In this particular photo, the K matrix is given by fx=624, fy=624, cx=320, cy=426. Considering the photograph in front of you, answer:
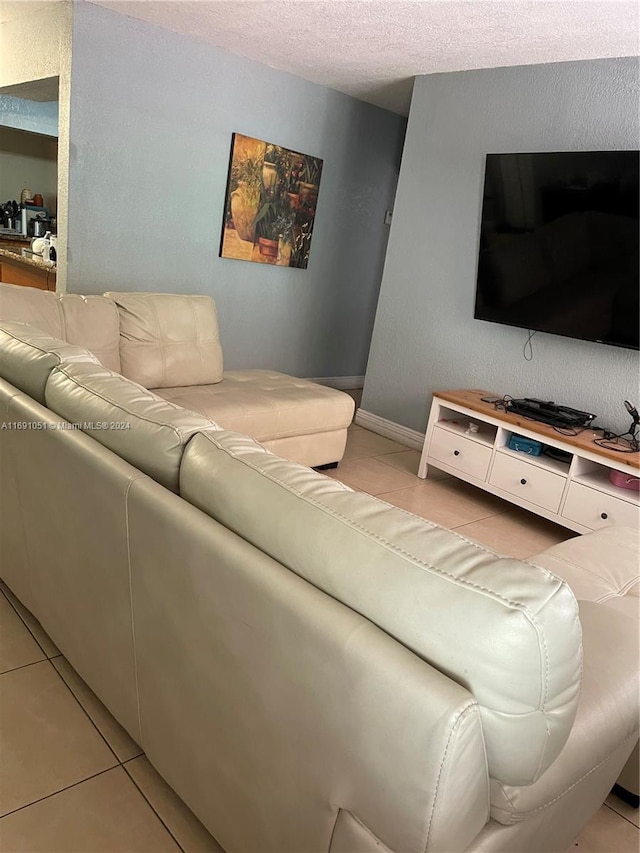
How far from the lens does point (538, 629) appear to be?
819mm

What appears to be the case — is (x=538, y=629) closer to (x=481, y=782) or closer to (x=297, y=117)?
(x=481, y=782)

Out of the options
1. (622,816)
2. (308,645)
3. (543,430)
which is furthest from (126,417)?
(543,430)

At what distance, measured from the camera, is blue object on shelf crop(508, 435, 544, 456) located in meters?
3.24

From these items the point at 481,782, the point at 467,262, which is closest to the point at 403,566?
the point at 481,782

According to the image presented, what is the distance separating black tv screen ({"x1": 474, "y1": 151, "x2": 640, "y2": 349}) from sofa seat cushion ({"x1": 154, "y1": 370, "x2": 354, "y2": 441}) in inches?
44.3

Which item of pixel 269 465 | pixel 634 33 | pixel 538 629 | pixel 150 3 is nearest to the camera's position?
pixel 538 629

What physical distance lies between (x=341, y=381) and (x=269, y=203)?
175cm

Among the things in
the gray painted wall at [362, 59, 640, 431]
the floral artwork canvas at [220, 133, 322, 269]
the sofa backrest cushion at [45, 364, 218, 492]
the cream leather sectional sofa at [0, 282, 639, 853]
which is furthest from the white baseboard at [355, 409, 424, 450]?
the sofa backrest cushion at [45, 364, 218, 492]

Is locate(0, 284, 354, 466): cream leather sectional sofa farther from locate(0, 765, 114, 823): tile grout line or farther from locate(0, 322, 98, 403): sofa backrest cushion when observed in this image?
locate(0, 765, 114, 823): tile grout line

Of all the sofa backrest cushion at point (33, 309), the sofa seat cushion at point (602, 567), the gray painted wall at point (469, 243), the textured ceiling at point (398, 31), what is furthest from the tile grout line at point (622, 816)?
the textured ceiling at point (398, 31)

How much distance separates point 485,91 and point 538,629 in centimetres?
372

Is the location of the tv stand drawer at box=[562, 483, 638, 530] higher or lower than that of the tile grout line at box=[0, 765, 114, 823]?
higher

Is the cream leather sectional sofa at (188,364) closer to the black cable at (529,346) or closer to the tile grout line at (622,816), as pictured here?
the black cable at (529,346)

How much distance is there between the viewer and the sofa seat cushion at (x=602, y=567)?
163cm
